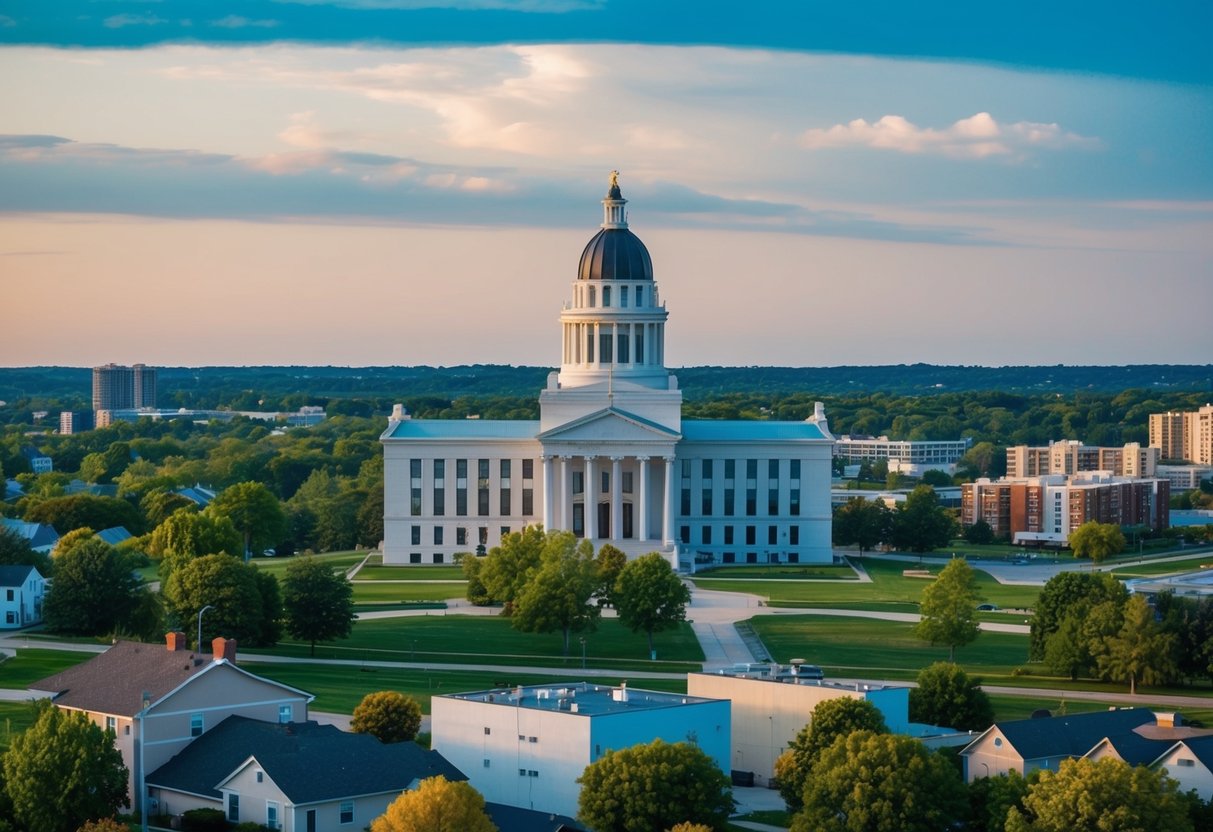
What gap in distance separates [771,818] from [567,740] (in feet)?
22.8

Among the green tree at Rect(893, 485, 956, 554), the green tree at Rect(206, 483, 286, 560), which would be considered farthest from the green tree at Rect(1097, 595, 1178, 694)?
the green tree at Rect(206, 483, 286, 560)

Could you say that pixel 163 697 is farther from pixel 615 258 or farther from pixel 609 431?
pixel 615 258

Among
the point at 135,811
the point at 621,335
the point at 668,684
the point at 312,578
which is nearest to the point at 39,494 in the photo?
the point at 621,335

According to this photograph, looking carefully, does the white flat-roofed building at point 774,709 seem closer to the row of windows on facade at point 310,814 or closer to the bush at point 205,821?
the row of windows on facade at point 310,814

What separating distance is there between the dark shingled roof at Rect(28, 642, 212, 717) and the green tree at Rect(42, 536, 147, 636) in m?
25.0

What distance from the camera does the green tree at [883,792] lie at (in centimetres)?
6994

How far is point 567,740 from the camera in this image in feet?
247

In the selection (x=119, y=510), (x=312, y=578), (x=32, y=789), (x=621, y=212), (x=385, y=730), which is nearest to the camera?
(x=32, y=789)

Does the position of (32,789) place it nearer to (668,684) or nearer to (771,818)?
(771,818)

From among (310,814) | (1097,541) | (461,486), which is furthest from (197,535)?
(1097,541)

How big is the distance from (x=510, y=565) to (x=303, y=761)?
47.7 metres

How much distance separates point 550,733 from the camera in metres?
75.6

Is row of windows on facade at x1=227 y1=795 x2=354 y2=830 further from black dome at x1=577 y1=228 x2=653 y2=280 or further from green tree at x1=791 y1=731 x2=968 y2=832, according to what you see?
black dome at x1=577 y1=228 x2=653 y2=280

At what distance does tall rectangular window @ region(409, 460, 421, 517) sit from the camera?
6181 inches
